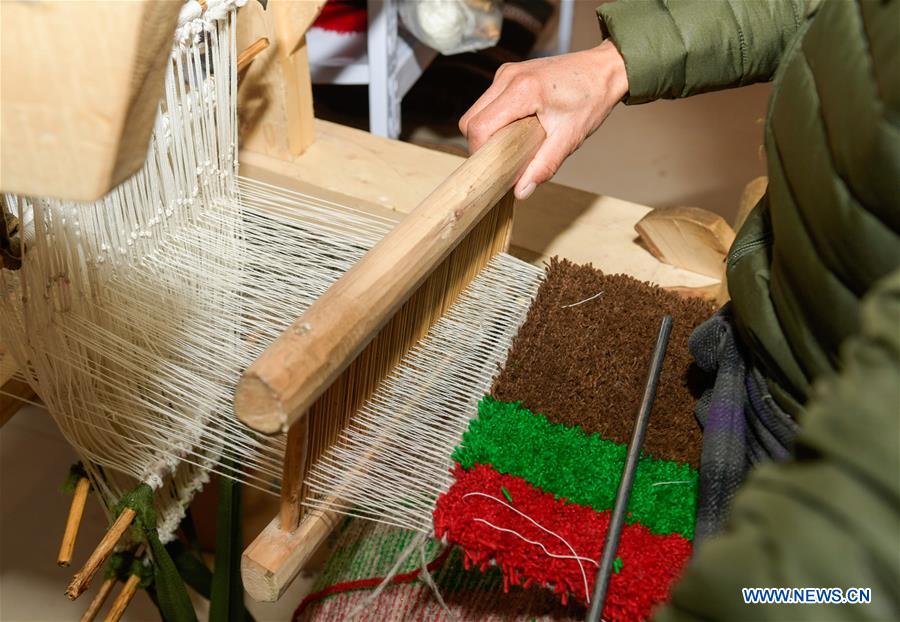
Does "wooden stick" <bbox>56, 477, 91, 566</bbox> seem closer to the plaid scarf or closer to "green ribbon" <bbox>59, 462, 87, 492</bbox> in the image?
"green ribbon" <bbox>59, 462, 87, 492</bbox>

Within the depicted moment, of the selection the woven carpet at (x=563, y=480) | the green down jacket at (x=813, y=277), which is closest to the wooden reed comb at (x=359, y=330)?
the woven carpet at (x=563, y=480)

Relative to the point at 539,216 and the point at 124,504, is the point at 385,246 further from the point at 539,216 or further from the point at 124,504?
the point at 539,216

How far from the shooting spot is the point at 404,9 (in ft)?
5.88

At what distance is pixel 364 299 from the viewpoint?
613 mm

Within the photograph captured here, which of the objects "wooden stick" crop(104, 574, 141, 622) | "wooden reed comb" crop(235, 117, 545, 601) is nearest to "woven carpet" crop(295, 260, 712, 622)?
"wooden reed comb" crop(235, 117, 545, 601)

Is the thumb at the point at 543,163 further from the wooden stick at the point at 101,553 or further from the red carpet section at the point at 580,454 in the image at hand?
the wooden stick at the point at 101,553

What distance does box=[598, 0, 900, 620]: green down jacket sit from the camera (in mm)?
322

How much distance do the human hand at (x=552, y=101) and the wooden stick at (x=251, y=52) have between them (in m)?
0.34

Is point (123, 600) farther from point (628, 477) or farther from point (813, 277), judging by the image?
point (813, 277)

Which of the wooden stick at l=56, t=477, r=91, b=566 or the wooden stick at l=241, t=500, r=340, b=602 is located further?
the wooden stick at l=56, t=477, r=91, b=566

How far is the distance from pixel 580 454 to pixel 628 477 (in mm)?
64

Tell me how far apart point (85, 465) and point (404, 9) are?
4.05 ft

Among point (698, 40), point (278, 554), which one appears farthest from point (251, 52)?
point (278, 554)

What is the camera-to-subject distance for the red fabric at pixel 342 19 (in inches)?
69.4
